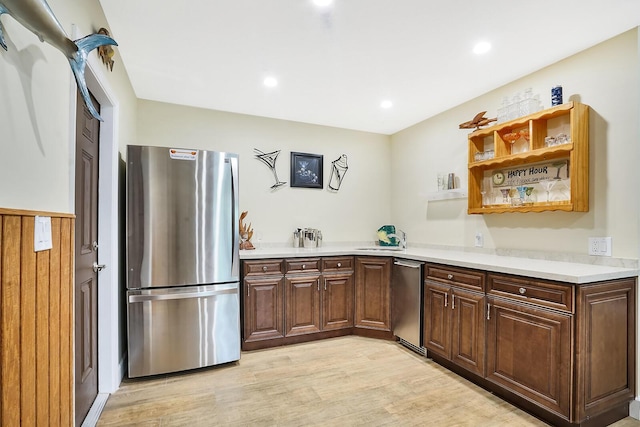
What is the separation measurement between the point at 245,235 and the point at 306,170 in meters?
1.08

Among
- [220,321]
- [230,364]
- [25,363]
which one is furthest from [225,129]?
[25,363]

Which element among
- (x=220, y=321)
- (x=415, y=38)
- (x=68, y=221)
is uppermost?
(x=415, y=38)

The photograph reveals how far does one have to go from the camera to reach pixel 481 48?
235 centimetres

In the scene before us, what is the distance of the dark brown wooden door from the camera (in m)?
1.88

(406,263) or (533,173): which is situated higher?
(533,173)

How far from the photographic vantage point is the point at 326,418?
2.06m

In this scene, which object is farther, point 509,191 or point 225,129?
point 225,129

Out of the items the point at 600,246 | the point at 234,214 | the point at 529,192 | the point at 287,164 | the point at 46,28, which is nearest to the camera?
the point at 46,28

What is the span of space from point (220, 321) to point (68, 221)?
5.37 feet

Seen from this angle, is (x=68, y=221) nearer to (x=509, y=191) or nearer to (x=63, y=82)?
(x=63, y=82)

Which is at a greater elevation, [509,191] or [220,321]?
[509,191]

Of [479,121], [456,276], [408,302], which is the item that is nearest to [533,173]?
[479,121]

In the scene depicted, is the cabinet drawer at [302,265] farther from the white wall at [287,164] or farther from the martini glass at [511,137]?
the martini glass at [511,137]

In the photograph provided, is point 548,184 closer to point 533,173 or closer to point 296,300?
point 533,173
